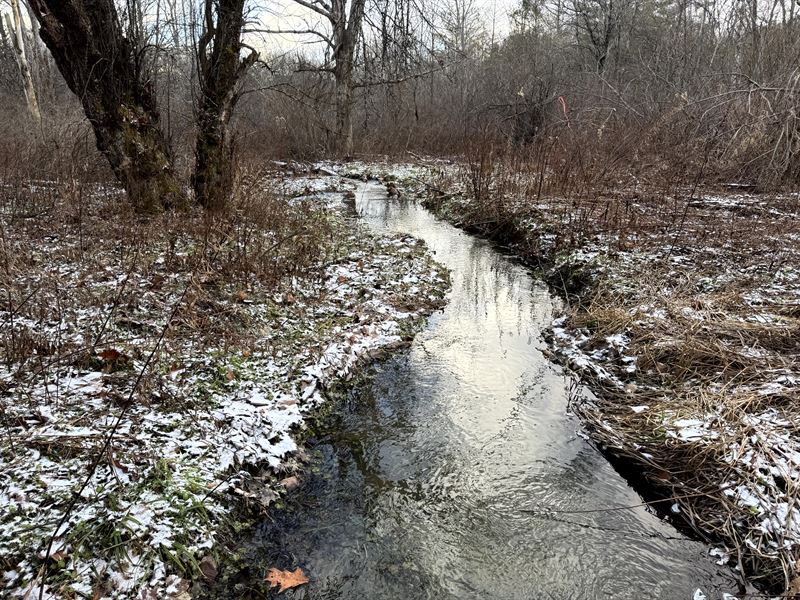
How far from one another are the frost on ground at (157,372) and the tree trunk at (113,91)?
564mm

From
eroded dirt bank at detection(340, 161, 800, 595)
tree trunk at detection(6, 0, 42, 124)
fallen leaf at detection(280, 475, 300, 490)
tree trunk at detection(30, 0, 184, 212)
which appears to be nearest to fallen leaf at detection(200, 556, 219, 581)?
fallen leaf at detection(280, 475, 300, 490)

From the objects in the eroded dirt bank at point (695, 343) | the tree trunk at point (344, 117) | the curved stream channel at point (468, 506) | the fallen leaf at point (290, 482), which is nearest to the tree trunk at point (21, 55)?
the tree trunk at point (344, 117)

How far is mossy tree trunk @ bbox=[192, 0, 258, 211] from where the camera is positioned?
6719 mm

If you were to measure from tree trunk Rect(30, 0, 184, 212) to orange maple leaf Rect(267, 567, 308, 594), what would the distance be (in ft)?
19.1

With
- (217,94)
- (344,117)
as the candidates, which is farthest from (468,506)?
(344,117)

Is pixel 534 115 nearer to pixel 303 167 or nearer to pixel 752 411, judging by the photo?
pixel 303 167

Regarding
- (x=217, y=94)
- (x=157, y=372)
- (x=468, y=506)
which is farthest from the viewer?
(x=217, y=94)

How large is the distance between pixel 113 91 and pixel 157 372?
4.79 meters

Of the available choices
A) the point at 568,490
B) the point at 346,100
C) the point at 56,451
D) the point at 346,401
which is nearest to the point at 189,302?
the point at 346,401

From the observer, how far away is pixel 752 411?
137 inches

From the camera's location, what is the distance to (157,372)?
357 centimetres

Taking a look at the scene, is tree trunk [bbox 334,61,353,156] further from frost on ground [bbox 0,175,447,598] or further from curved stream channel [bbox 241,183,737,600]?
curved stream channel [bbox 241,183,737,600]

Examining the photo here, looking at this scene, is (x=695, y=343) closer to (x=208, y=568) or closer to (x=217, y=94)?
(x=208, y=568)

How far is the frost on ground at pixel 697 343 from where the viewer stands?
2.94 m
